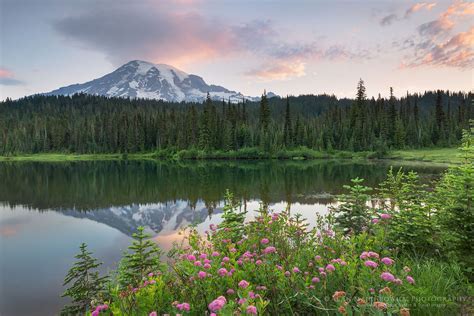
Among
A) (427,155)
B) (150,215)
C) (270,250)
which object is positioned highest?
(270,250)

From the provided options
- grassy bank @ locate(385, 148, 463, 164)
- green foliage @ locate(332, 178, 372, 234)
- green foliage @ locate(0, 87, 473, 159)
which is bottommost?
grassy bank @ locate(385, 148, 463, 164)

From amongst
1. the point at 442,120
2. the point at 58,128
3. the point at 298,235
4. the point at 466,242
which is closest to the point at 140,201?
→ the point at 298,235

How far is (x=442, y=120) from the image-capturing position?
104m

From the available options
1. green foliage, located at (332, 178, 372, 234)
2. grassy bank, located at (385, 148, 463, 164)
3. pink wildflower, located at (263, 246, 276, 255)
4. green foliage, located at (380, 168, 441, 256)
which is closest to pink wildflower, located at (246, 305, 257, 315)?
pink wildflower, located at (263, 246, 276, 255)

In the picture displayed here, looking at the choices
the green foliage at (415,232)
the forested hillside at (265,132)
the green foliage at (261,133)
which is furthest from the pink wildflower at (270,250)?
the forested hillside at (265,132)

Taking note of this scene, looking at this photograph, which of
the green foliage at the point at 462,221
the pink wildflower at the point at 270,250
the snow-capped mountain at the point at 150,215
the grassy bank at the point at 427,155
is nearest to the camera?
the pink wildflower at the point at 270,250

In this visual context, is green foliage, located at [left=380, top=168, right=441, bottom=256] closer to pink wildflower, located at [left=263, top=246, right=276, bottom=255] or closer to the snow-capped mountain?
pink wildflower, located at [left=263, top=246, right=276, bottom=255]

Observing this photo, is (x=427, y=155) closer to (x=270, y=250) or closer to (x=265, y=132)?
(x=265, y=132)

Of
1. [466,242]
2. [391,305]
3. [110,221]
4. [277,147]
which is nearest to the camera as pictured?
[391,305]

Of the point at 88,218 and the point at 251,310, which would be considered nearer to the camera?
the point at 251,310

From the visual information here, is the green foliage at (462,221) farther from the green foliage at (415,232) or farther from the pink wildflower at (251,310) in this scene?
the pink wildflower at (251,310)

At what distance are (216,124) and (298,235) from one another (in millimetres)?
94480

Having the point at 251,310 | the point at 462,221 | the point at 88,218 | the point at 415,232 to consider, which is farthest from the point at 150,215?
the point at 251,310

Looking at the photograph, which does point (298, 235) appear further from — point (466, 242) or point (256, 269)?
point (466, 242)
